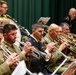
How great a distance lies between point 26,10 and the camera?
7.73m

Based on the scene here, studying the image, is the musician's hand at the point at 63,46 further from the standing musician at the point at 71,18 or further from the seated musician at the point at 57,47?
the standing musician at the point at 71,18

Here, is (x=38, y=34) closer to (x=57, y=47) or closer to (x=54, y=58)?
(x=54, y=58)

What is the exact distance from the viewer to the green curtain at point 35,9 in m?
7.53

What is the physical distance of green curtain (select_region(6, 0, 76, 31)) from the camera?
7527mm

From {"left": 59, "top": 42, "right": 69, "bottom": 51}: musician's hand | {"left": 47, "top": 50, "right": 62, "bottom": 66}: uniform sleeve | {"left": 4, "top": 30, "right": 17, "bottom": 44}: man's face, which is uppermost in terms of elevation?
{"left": 4, "top": 30, "right": 17, "bottom": 44}: man's face

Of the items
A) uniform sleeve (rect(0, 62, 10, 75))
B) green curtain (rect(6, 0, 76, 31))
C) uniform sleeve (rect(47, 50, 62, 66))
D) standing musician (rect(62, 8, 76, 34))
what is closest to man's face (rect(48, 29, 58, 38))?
uniform sleeve (rect(47, 50, 62, 66))

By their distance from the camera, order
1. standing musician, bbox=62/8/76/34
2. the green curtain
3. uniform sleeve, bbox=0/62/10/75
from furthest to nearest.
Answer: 1. the green curtain
2. standing musician, bbox=62/8/76/34
3. uniform sleeve, bbox=0/62/10/75

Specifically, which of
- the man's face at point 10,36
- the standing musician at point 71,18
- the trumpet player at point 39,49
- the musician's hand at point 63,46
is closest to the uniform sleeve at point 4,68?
the man's face at point 10,36

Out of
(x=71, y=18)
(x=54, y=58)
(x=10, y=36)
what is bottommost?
(x=54, y=58)

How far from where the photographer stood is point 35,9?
314 inches

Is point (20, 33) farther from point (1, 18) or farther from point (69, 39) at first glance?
point (69, 39)

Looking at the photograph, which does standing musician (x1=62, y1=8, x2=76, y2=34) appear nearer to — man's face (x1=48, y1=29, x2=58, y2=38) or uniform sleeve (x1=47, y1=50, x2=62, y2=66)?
man's face (x1=48, y1=29, x2=58, y2=38)

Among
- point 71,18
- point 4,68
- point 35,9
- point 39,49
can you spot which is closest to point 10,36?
point 4,68

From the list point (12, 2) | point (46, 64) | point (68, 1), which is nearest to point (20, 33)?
point (46, 64)
